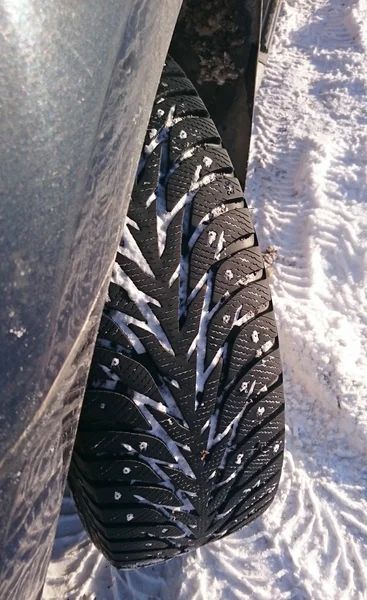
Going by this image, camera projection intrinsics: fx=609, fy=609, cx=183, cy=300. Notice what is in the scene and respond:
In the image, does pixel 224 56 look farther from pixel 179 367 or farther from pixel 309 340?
pixel 179 367

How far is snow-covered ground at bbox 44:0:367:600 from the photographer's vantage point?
162 centimetres

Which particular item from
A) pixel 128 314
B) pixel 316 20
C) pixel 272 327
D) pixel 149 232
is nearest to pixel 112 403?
pixel 128 314

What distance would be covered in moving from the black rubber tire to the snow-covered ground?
33cm

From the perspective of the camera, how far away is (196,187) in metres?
1.23

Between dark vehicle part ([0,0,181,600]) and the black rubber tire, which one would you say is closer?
dark vehicle part ([0,0,181,600])

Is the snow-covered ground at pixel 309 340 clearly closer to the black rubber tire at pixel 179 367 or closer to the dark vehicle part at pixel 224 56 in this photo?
the black rubber tire at pixel 179 367

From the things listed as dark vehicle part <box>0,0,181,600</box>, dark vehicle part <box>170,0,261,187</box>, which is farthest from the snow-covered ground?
dark vehicle part <box>0,0,181,600</box>

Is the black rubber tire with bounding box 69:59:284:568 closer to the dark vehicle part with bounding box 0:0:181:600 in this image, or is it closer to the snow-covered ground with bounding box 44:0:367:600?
the dark vehicle part with bounding box 0:0:181:600

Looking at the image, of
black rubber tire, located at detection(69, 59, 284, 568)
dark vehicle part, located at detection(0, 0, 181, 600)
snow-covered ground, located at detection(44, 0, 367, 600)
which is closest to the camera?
dark vehicle part, located at detection(0, 0, 181, 600)

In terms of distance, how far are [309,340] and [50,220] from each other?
1.37 m

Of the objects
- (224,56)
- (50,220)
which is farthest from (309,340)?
(50,220)

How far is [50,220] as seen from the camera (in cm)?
77

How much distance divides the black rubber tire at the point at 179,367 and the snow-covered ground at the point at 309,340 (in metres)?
0.33

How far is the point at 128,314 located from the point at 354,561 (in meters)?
1.08
